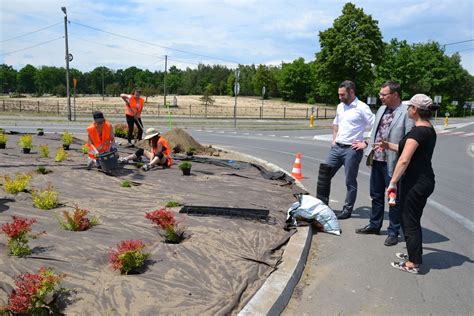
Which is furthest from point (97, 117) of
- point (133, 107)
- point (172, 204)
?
point (133, 107)

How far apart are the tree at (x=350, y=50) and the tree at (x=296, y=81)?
4380cm

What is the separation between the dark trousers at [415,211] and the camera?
424 centimetres

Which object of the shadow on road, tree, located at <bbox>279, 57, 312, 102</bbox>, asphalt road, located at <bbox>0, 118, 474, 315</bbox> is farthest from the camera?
tree, located at <bbox>279, 57, 312, 102</bbox>

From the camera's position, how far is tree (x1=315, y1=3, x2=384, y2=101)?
5425cm

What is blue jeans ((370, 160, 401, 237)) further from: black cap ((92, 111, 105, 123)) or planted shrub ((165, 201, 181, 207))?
black cap ((92, 111, 105, 123))

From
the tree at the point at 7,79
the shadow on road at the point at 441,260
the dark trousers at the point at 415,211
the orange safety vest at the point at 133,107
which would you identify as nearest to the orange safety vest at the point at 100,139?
the orange safety vest at the point at 133,107

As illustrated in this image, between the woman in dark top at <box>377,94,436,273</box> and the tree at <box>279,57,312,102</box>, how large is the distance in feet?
329

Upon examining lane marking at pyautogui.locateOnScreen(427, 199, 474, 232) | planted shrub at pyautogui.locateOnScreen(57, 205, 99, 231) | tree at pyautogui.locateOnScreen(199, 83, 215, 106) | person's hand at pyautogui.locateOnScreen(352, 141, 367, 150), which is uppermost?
tree at pyautogui.locateOnScreen(199, 83, 215, 106)

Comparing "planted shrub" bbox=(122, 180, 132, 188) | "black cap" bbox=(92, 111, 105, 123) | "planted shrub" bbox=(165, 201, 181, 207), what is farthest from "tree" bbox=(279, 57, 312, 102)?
"planted shrub" bbox=(165, 201, 181, 207)

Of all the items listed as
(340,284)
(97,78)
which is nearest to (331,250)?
(340,284)

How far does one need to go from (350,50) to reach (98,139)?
167 ft

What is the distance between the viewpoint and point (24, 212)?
17.5 feet

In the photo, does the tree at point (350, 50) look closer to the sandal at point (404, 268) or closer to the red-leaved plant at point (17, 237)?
the sandal at point (404, 268)

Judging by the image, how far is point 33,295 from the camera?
2871 millimetres
